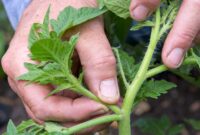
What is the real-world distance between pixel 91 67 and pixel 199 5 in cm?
21

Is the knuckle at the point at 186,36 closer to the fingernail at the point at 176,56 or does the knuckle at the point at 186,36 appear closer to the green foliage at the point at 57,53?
the fingernail at the point at 176,56

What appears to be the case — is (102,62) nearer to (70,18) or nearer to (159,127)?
(70,18)

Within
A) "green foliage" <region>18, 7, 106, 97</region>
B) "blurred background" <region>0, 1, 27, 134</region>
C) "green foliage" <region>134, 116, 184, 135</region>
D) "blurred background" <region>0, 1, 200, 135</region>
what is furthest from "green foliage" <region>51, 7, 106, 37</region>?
"blurred background" <region>0, 1, 27, 134</region>

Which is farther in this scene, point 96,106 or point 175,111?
point 175,111

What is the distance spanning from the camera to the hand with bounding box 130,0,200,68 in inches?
29.8

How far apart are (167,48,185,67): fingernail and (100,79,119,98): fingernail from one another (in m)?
0.10

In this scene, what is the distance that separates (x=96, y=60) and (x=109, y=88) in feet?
0.19

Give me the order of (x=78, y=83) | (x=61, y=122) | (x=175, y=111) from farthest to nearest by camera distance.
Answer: (x=175, y=111) → (x=61, y=122) → (x=78, y=83)

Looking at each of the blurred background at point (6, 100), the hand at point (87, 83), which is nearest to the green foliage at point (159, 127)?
the hand at point (87, 83)

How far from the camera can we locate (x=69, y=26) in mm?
748

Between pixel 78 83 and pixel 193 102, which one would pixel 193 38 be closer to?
pixel 78 83

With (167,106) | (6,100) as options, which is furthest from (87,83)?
(6,100)

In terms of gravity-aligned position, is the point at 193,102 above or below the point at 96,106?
below

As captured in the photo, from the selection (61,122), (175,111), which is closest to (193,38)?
(61,122)
